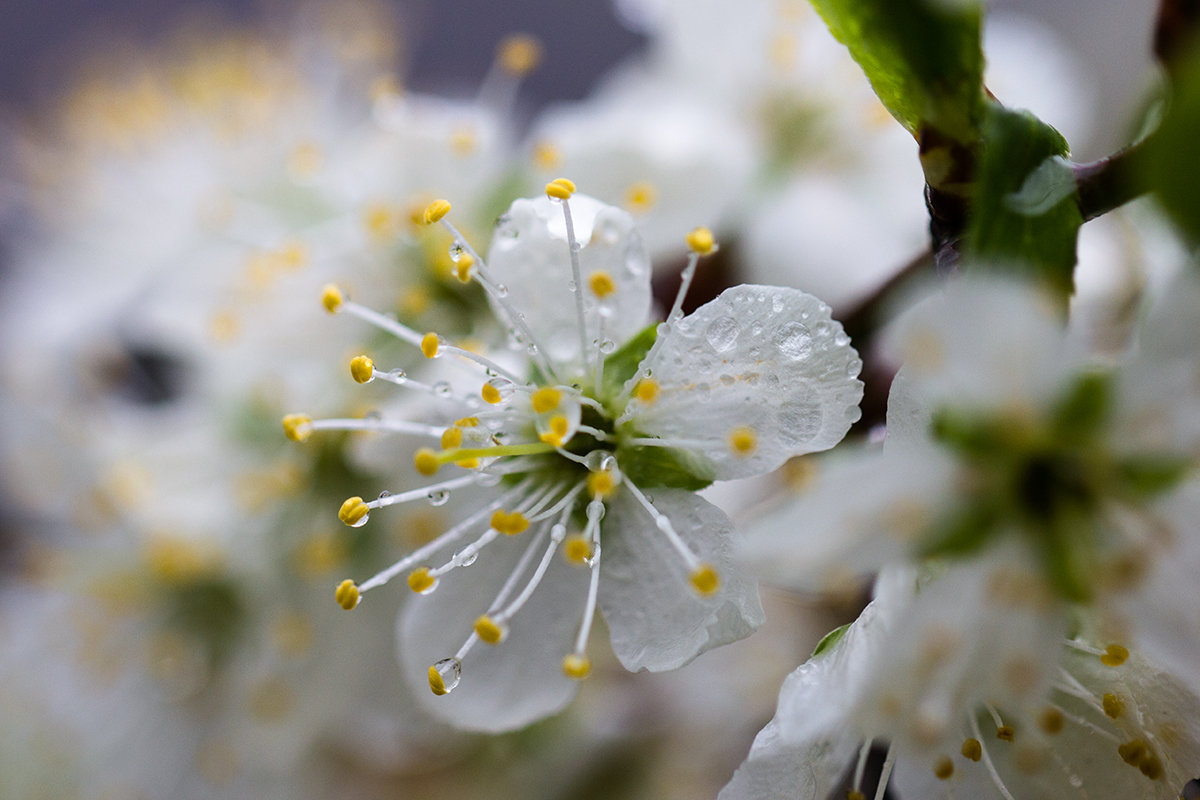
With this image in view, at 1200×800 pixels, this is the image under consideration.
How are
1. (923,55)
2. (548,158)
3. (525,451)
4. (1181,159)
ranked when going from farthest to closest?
1. (548,158)
2. (525,451)
3. (923,55)
4. (1181,159)

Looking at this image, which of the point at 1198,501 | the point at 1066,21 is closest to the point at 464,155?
the point at 1198,501

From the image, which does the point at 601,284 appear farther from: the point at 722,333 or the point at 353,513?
the point at 353,513

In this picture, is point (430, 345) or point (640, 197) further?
point (640, 197)

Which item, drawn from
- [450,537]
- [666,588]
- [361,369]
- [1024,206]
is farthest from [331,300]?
[1024,206]

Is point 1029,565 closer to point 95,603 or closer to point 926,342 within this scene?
point 926,342

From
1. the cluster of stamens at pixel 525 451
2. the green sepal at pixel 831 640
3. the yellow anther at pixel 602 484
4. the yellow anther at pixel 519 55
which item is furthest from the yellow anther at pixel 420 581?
the yellow anther at pixel 519 55
